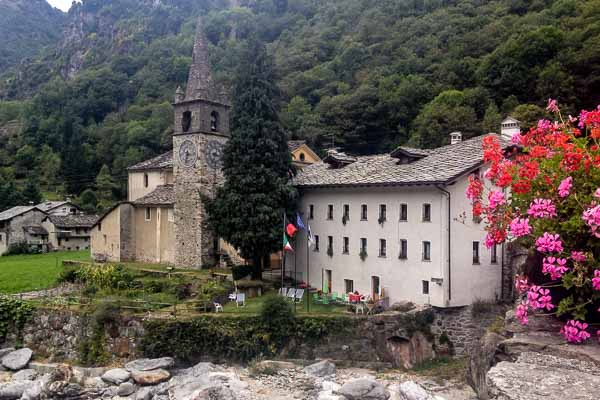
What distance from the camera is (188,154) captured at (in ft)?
122

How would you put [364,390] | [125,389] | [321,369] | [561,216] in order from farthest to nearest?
[321,369] → [125,389] → [364,390] → [561,216]

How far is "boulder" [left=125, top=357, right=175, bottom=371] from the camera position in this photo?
23.8 meters

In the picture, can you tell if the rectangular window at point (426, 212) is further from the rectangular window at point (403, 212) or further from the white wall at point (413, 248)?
the rectangular window at point (403, 212)

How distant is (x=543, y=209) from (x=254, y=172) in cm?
2321

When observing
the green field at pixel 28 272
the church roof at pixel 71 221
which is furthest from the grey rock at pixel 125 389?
the church roof at pixel 71 221

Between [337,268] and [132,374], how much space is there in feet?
41.8

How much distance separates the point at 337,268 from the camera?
30828 millimetres

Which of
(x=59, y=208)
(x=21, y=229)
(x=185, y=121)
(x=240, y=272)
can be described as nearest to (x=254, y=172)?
(x=240, y=272)

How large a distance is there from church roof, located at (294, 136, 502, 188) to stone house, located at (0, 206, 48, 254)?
41.0m

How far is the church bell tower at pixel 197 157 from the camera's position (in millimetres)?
36562

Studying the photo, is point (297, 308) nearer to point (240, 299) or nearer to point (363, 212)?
point (240, 299)

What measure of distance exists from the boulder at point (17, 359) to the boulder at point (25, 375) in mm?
709

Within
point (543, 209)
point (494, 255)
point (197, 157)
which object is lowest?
point (494, 255)

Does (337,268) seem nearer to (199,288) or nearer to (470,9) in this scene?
(199,288)
